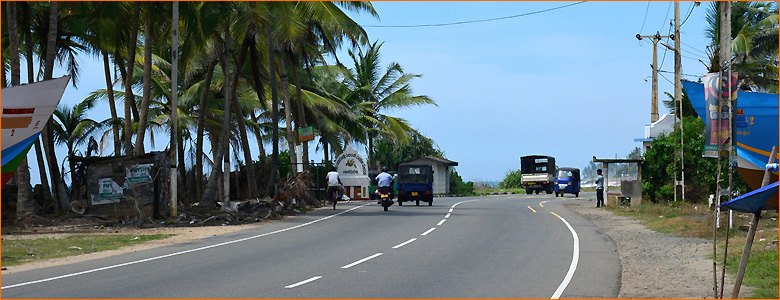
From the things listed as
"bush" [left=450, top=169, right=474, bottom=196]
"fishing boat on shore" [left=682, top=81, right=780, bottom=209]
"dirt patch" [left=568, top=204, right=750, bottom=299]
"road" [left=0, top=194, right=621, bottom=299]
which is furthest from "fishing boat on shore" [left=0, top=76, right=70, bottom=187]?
"bush" [left=450, top=169, right=474, bottom=196]

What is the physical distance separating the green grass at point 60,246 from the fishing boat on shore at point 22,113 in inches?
113

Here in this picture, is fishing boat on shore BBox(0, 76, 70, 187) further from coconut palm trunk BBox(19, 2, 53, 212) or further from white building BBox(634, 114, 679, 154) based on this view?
white building BBox(634, 114, 679, 154)

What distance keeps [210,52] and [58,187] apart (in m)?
10.4

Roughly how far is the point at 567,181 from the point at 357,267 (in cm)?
4595

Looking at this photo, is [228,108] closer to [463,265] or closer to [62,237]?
[62,237]

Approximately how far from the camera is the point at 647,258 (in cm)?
1712

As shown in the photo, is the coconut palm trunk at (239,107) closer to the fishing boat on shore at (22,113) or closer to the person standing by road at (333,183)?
the person standing by road at (333,183)

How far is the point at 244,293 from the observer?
1155 cm

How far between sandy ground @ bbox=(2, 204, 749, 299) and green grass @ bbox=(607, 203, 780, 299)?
1.11ft

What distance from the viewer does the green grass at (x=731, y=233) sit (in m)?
12.8

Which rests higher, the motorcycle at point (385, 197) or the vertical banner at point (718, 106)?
the vertical banner at point (718, 106)

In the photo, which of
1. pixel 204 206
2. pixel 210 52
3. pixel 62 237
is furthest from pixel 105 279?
pixel 210 52

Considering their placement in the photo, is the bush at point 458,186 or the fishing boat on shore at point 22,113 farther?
the bush at point 458,186

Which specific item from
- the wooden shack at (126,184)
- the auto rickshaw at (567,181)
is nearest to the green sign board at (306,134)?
the wooden shack at (126,184)
